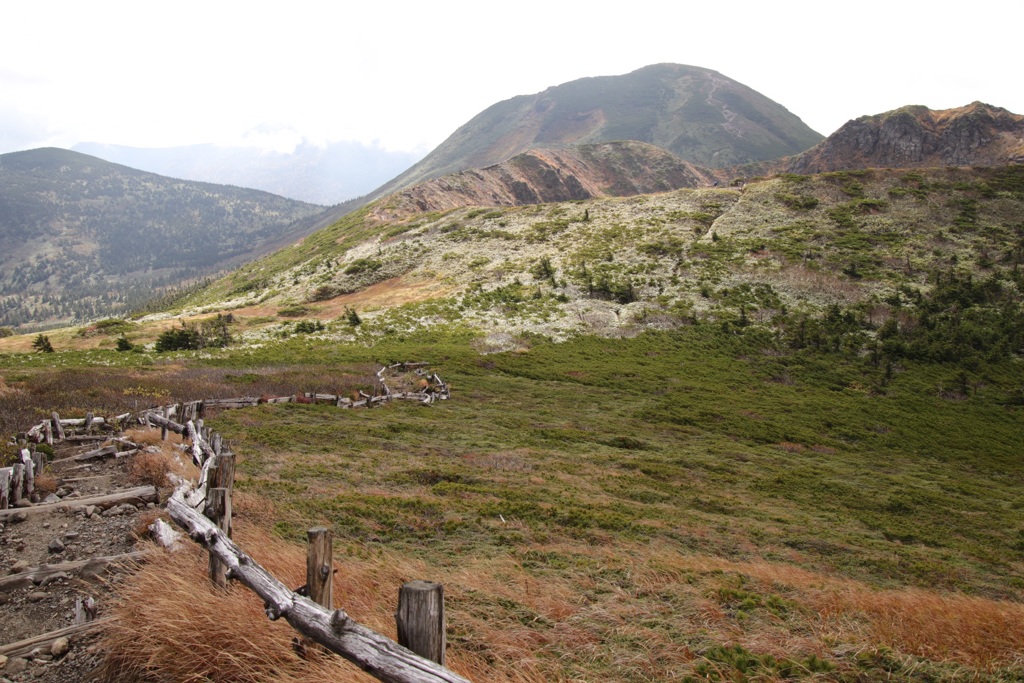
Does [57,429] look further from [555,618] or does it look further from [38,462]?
[555,618]

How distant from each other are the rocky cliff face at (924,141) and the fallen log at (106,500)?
182779mm

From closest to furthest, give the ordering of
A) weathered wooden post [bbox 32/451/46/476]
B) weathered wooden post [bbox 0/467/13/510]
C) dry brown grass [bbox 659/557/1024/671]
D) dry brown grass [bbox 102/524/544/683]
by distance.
A: 1. dry brown grass [bbox 102/524/544/683]
2. dry brown grass [bbox 659/557/1024/671]
3. weathered wooden post [bbox 0/467/13/510]
4. weathered wooden post [bbox 32/451/46/476]

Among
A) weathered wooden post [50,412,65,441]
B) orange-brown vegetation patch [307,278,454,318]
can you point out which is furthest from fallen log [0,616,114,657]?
orange-brown vegetation patch [307,278,454,318]

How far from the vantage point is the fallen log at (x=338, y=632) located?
3988mm

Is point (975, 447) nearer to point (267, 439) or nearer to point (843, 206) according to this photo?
point (267, 439)

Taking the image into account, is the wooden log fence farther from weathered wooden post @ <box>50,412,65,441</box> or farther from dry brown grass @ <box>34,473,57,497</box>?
weathered wooden post @ <box>50,412,65,441</box>

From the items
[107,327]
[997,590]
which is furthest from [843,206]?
[107,327]

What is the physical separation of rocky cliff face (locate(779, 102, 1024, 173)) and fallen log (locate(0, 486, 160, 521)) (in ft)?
600

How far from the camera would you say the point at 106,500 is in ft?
34.7

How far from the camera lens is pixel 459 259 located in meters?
76.2

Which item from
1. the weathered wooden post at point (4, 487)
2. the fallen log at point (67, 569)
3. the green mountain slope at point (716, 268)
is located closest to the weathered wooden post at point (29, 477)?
the weathered wooden post at point (4, 487)

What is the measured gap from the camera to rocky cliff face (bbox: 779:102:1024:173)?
147m

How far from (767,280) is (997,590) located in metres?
49.8

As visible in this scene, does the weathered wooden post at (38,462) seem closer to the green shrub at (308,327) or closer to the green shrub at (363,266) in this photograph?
the green shrub at (308,327)
